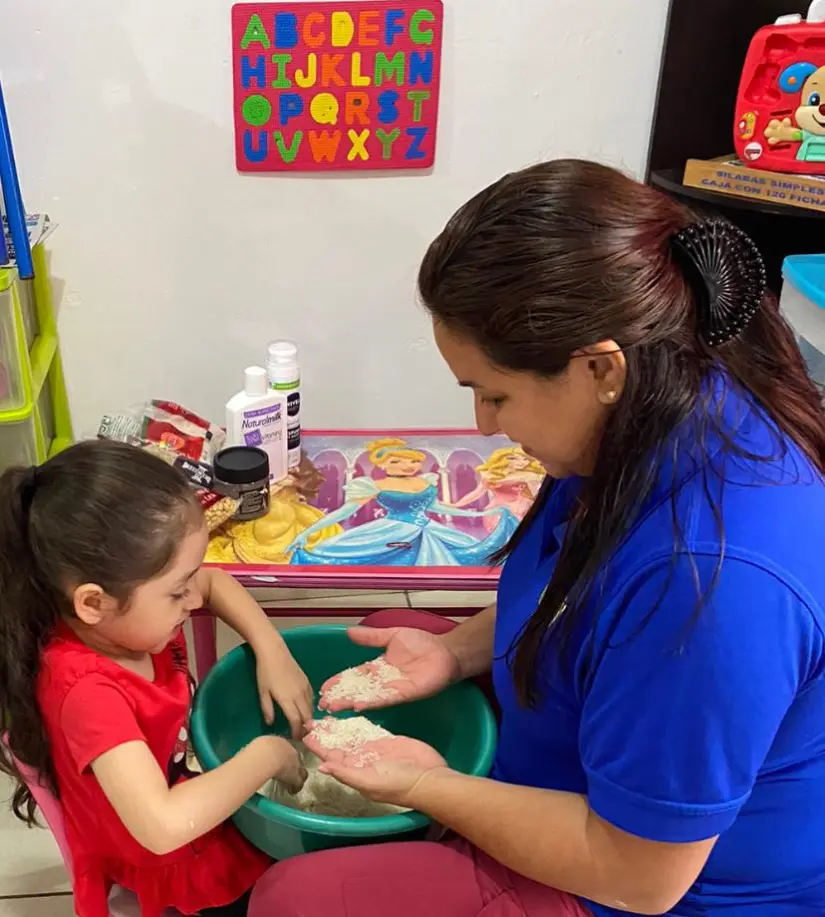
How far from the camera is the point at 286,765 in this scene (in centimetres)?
101

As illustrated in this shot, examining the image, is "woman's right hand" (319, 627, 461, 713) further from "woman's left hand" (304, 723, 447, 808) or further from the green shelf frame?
the green shelf frame

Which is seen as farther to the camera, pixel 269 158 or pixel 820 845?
pixel 269 158

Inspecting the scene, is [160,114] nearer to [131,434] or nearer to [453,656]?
[131,434]

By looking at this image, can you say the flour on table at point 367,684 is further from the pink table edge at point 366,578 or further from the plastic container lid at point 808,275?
the plastic container lid at point 808,275

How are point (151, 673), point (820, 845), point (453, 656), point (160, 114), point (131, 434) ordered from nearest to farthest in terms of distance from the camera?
point (820, 845) < point (151, 673) < point (453, 656) < point (131, 434) < point (160, 114)

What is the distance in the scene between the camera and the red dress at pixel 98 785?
2.99 feet

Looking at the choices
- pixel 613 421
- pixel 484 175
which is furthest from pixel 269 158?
pixel 613 421

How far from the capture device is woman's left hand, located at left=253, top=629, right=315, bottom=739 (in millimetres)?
1087

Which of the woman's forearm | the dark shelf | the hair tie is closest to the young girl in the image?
the hair tie

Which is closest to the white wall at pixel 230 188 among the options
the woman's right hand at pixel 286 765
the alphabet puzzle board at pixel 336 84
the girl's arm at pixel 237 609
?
the alphabet puzzle board at pixel 336 84

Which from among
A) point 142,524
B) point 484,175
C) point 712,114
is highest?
point 712,114

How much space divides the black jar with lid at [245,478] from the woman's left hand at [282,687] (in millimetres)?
303

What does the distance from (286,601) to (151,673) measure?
858mm

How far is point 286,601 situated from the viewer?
1909 millimetres
